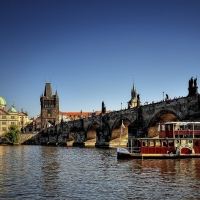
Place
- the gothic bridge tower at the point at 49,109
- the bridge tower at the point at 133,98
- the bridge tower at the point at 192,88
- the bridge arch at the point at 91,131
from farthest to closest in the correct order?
the bridge tower at the point at 133,98
the gothic bridge tower at the point at 49,109
the bridge arch at the point at 91,131
the bridge tower at the point at 192,88

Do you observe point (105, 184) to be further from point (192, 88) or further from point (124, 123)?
point (124, 123)

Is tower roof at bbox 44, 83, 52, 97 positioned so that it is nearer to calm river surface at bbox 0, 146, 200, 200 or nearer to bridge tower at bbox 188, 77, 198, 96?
bridge tower at bbox 188, 77, 198, 96

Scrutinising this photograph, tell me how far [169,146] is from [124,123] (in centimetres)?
4107

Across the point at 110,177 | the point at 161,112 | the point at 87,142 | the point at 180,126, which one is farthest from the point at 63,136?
the point at 110,177

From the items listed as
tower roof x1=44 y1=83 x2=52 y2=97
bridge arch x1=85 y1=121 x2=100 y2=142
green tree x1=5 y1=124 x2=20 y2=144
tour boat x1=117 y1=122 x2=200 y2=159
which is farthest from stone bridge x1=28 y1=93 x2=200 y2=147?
tower roof x1=44 y1=83 x2=52 y2=97

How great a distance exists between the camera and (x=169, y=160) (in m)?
41.6

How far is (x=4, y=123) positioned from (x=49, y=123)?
2504 centimetres

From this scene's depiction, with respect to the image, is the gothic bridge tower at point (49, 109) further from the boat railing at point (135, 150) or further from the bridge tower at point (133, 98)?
the boat railing at point (135, 150)

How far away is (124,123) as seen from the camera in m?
85.1

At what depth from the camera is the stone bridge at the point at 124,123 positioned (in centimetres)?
5750

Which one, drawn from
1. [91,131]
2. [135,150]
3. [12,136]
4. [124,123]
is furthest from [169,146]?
[12,136]

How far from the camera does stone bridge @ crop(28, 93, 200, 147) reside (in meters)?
57.5

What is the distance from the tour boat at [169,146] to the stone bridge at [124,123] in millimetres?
9169

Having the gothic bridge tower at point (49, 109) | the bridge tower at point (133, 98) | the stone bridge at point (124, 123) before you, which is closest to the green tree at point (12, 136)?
the stone bridge at point (124, 123)
